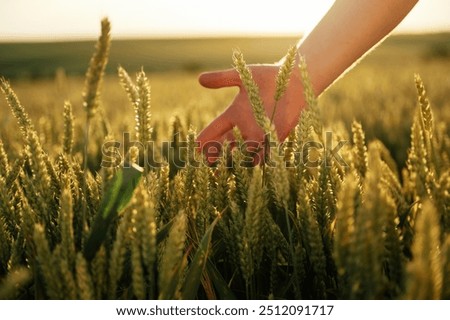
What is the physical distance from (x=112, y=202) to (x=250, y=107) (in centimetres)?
63

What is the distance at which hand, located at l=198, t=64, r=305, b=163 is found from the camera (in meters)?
1.30

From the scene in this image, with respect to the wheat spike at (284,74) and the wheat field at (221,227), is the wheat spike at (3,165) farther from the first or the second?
the wheat spike at (284,74)

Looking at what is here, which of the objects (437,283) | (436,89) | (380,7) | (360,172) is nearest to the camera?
(437,283)

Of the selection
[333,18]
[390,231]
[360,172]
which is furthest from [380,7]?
[390,231]

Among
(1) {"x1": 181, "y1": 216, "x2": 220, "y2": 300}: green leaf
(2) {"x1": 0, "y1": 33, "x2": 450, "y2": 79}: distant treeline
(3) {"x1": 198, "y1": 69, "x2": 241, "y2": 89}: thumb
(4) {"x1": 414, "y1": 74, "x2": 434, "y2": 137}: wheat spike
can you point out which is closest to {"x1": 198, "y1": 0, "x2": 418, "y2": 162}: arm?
(3) {"x1": 198, "y1": 69, "x2": 241, "y2": 89}: thumb

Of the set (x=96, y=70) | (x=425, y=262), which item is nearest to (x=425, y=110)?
(x=425, y=262)

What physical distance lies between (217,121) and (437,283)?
0.85 m

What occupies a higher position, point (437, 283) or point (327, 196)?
point (327, 196)

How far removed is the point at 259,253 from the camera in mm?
804

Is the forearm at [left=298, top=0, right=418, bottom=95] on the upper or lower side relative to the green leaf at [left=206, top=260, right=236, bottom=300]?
upper

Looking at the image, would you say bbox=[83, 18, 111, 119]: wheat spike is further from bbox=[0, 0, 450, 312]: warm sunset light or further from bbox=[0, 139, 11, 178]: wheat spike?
bbox=[0, 139, 11, 178]: wheat spike

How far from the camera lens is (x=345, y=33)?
123 cm

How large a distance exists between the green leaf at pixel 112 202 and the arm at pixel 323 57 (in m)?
0.49
